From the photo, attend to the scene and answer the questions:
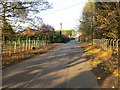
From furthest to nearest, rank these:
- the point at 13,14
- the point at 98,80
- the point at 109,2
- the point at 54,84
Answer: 1. the point at 109,2
2. the point at 13,14
3. the point at 98,80
4. the point at 54,84

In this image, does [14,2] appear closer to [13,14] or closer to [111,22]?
[13,14]

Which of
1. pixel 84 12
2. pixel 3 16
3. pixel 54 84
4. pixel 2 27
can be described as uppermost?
pixel 84 12

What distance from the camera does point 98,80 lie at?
5.36 m

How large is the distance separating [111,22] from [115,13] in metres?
1.00

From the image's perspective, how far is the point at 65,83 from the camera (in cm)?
511

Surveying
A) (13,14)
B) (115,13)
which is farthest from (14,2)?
(115,13)

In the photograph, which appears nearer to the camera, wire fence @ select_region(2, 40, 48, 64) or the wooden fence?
wire fence @ select_region(2, 40, 48, 64)

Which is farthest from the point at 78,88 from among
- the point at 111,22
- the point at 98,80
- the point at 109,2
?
the point at 109,2

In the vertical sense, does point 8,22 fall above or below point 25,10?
below

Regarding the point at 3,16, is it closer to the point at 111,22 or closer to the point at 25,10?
the point at 25,10

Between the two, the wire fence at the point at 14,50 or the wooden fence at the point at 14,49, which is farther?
the wooden fence at the point at 14,49

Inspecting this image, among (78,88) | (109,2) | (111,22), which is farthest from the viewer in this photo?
(109,2)

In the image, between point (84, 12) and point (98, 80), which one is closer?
point (98, 80)

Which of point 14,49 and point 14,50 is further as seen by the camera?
point 14,49
